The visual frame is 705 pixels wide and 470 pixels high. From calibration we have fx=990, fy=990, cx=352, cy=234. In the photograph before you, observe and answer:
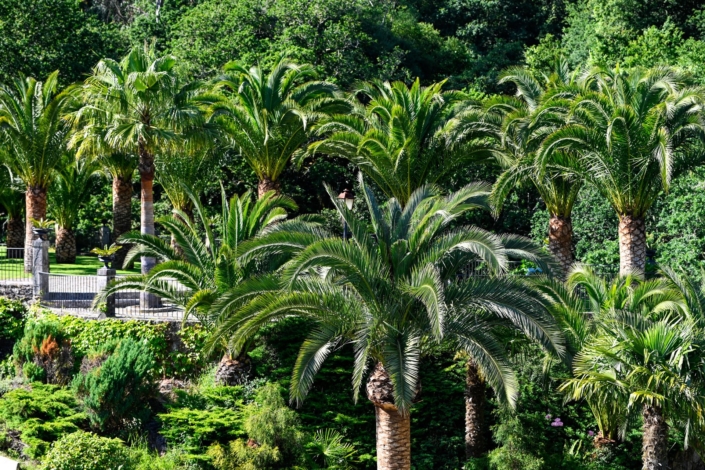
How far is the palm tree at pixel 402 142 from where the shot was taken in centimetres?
2623

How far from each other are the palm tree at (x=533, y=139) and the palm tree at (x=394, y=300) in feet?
17.6

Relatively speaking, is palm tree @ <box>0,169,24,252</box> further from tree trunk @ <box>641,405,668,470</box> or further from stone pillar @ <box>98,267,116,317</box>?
tree trunk @ <box>641,405,668,470</box>

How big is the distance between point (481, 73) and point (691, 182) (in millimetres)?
17278

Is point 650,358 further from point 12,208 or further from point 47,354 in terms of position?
point 12,208

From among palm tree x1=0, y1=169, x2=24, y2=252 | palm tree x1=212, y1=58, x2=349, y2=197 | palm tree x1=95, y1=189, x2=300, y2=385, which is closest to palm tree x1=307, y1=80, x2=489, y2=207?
palm tree x1=212, y1=58, x2=349, y2=197

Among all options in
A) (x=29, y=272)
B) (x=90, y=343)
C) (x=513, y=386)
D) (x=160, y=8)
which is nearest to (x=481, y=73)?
(x=160, y=8)

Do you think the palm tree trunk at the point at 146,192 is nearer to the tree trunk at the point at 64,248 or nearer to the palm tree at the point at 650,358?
the tree trunk at the point at 64,248

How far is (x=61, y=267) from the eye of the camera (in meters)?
32.4

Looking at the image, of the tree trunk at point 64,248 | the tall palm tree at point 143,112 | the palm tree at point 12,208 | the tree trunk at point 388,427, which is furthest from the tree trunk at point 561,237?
the palm tree at point 12,208

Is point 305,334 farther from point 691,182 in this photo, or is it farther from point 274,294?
point 691,182

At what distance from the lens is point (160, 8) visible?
152 feet

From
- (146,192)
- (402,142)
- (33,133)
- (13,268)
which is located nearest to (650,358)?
(402,142)

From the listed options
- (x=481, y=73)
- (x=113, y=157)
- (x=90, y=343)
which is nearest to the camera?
(x=90, y=343)

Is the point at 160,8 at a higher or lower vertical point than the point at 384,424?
higher
